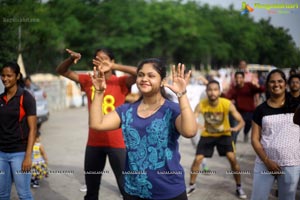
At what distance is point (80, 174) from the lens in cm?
655

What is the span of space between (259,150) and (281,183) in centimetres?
37

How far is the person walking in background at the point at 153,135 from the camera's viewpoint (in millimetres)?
2629

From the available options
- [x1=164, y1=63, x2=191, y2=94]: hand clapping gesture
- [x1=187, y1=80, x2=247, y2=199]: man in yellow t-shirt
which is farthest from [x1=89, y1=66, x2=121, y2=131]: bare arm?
[x1=187, y1=80, x2=247, y2=199]: man in yellow t-shirt

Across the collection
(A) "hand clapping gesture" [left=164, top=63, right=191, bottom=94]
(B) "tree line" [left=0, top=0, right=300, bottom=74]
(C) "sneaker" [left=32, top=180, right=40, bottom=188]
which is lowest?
(C) "sneaker" [left=32, top=180, right=40, bottom=188]

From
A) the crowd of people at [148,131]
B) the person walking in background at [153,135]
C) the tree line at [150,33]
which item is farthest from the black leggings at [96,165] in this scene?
the tree line at [150,33]

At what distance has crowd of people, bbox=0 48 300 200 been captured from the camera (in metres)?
2.64

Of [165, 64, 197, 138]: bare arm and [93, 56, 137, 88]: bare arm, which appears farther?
[93, 56, 137, 88]: bare arm

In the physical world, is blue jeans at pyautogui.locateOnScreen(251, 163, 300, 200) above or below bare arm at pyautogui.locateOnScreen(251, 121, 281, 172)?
below

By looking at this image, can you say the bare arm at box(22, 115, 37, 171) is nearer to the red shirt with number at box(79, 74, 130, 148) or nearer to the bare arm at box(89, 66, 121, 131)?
the red shirt with number at box(79, 74, 130, 148)

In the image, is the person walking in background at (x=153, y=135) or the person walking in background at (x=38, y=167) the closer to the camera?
the person walking in background at (x=153, y=135)

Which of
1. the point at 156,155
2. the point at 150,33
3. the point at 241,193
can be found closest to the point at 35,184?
the point at 241,193

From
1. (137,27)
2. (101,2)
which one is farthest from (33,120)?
(137,27)

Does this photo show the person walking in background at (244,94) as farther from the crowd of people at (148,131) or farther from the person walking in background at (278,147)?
the person walking in background at (278,147)

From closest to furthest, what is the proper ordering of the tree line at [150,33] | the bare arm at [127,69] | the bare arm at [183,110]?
the bare arm at [183,110] → the bare arm at [127,69] → the tree line at [150,33]
